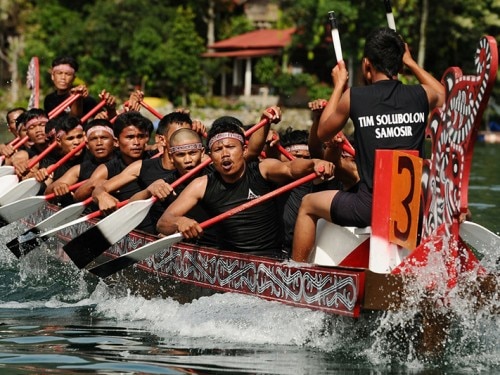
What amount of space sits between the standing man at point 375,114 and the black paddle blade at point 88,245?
2.46 m

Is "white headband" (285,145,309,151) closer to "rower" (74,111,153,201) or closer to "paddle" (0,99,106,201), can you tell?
"rower" (74,111,153,201)

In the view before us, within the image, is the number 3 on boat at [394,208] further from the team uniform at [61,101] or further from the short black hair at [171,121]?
the team uniform at [61,101]

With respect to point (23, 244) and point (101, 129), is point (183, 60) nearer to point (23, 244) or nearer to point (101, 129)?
point (101, 129)

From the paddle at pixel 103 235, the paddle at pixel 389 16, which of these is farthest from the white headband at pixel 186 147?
the paddle at pixel 389 16

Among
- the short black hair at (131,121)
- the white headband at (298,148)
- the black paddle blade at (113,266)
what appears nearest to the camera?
the black paddle blade at (113,266)

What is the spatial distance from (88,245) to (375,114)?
314cm

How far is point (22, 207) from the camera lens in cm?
1199

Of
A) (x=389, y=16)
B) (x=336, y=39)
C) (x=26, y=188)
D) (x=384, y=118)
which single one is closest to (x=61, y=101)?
(x=26, y=188)

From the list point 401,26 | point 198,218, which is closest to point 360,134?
point 198,218

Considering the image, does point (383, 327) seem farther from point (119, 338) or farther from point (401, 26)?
point (401, 26)

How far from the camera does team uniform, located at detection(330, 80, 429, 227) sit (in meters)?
7.53

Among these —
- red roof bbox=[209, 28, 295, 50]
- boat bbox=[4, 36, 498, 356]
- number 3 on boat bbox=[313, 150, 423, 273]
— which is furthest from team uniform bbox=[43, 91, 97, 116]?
red roof bbox=[209, 28, 295, 50]

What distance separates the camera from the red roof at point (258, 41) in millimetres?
48156

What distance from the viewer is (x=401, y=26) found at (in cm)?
4006
